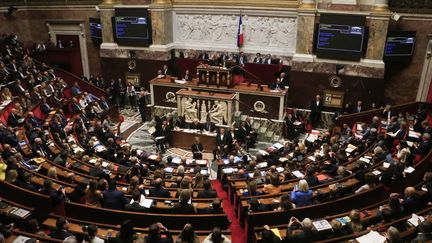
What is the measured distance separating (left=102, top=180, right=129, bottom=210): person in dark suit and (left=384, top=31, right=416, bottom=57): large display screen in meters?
12.6

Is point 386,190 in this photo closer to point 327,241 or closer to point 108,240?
point 327,241

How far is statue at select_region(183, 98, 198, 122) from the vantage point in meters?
15.2

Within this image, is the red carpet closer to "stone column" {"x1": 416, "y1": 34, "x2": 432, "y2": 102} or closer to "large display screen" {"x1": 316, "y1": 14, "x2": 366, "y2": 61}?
"large display screen" {"x1": 316, "y1": 14, "x2": 366, "y2": 61}

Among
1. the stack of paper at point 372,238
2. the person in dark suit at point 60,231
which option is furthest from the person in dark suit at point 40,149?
the stack of paper at point 372,238

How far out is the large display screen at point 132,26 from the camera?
718 inches

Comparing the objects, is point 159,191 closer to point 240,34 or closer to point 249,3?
point 240,34

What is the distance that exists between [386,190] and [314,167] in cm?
183

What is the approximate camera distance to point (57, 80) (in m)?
17.1

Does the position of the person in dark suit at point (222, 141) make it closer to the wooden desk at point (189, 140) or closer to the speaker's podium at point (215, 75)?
the wooden desk at point (189, 140)

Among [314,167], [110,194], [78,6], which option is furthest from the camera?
[78,6]

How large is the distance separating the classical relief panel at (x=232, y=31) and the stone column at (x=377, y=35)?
343 centimetres

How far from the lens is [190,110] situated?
50.3 ft

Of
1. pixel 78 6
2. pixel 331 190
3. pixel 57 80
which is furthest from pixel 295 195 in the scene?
pixel 78 6

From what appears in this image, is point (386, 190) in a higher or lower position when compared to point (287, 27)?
lower
